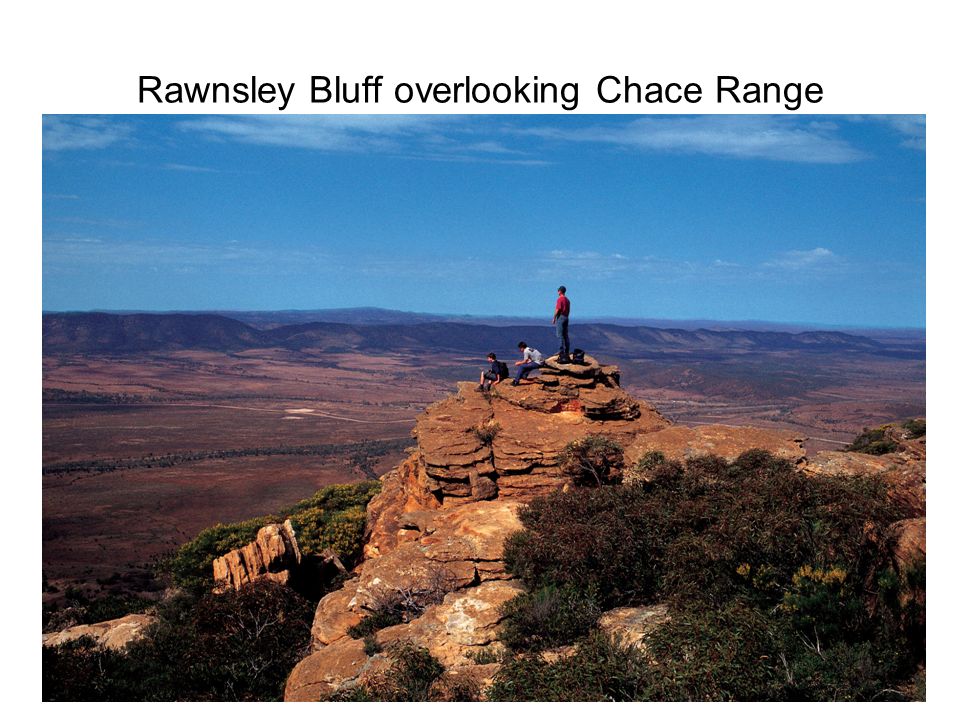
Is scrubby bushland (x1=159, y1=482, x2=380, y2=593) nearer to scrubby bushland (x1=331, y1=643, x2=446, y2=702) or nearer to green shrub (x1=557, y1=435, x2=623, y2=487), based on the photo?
green shrub (x1=557, y1=435, x2=623, y2=487)

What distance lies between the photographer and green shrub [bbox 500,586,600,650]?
10914 millimetres

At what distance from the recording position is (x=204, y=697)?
1279 cm

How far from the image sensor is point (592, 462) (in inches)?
651

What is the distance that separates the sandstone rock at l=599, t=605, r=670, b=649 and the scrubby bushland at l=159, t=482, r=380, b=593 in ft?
32.5

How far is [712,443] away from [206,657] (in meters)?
11.0

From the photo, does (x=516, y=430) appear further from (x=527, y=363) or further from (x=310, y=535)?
A: (x=310, y=535)

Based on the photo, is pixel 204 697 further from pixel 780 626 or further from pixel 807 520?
pixel 807 520

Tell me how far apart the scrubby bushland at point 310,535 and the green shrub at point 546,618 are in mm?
9072

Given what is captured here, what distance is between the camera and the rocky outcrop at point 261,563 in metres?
16.5

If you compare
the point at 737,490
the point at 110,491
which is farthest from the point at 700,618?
the point at 110,491

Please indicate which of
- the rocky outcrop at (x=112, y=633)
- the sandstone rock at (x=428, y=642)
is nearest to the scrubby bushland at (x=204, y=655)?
the rocky outcrop at (x=112, y=633)

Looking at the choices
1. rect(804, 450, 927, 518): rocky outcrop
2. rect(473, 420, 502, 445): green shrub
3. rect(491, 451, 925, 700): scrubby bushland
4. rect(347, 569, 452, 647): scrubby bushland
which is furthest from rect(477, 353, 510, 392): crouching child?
rect(804, 450, 927, 518): rocky outcrop

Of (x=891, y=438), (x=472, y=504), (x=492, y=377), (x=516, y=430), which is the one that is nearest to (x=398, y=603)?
(x=472, y=504)

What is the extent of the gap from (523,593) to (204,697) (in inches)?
228
